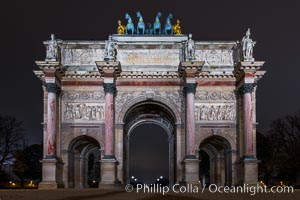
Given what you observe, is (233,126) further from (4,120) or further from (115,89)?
(4,120)

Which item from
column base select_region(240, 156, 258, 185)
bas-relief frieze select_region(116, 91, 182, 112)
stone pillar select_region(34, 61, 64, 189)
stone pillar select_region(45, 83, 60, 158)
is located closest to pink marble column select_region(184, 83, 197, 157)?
bas-relief frieze select_region(116, 91, 182, 112)

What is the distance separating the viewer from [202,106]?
43656mm

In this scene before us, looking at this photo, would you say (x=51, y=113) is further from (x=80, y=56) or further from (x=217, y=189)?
(x=217, y=189)

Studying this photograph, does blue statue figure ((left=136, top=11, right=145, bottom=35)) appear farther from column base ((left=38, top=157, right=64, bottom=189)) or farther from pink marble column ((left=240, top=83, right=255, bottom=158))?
column base ((left=38, top=157, right=64, bottom=189))

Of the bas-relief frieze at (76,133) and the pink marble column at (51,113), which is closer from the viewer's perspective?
the pink marble column at (51,113)

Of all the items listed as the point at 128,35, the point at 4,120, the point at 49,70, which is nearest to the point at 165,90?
the point at 128,35

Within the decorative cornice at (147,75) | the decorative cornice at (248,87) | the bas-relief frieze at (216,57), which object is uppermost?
the bas-relief frieze at (216,57)

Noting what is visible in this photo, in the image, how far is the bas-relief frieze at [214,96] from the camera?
144 feet

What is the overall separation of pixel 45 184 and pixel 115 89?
8024 mm

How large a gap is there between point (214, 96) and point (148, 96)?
4.59 metres

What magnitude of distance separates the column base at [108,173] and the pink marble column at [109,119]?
53 centimetres

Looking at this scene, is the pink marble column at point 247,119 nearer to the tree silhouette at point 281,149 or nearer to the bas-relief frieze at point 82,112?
the bas-relief frieze at point 82,112

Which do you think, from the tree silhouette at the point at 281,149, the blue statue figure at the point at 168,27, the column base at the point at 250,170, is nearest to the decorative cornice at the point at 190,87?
the blue statue figure at the point at 168,27

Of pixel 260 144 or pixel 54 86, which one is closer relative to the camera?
pixel 54 86
